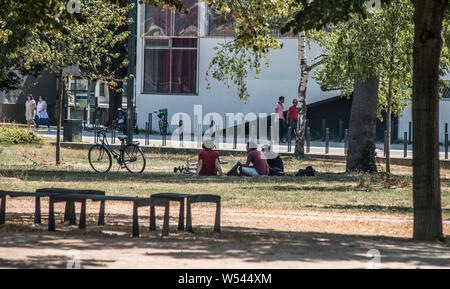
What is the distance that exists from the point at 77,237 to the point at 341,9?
155 inches

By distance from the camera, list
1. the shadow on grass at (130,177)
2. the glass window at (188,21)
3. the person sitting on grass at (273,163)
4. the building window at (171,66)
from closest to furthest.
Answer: the shadow on grass at (130,177)
the person sitting on grass at (273,163)
the glass window at (188,21)
the building window at (171,66)

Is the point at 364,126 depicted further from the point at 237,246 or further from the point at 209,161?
the point at 237,246

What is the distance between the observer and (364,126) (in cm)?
2461

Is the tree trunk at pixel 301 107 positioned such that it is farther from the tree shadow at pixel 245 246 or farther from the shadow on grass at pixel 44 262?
the shadow on grass at pixel 44 262

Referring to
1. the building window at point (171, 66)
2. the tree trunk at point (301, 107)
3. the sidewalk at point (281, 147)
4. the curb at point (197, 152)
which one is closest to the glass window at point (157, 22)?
the building window at point (171, 66)

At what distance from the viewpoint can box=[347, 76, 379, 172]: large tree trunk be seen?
24484 millimetres

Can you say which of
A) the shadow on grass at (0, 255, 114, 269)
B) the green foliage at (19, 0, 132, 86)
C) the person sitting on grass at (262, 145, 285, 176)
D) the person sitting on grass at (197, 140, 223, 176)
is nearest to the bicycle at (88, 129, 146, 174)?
the person sitting on grass at (197, 140, 223, 176)

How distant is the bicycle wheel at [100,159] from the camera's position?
24.0m

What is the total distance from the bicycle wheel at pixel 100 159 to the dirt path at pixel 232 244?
9922 mm

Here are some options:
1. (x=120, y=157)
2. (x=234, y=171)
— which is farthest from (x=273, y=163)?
(x=120, y=157)

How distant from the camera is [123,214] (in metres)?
14.1

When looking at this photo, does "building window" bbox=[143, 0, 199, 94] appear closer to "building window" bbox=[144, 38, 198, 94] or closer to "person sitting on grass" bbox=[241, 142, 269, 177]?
"building window" bbox=[144, 38, 198, 94]

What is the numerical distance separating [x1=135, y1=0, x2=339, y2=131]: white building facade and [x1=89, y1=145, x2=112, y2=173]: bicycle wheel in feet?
63.9

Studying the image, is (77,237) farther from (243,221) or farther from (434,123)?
(434,123)
